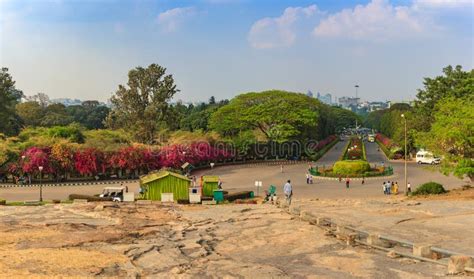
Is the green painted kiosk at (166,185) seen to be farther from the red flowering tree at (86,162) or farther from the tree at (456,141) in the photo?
the tree at (456,141)

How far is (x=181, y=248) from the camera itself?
20.6m

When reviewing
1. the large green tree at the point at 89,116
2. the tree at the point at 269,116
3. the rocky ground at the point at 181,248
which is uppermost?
the large green tree at the point at 89,116

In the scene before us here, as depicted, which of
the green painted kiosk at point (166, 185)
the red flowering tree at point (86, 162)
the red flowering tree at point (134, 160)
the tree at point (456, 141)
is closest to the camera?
the tree at point (456, 141)

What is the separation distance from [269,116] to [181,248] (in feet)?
198

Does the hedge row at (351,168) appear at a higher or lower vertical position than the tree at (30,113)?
lower

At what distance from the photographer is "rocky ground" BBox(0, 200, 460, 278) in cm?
1667

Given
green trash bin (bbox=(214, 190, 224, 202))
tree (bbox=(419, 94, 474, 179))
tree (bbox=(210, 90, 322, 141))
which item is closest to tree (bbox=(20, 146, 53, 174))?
green trash bin (bbox=(214, 190, 224, 202))

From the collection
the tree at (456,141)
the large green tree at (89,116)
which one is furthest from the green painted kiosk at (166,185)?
the large green tree at (89,116)

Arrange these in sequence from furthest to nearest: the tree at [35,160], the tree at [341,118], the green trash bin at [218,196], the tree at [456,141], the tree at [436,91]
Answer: the tree at [341,118], the tree at [436,91], the tree at [35,160], the green trash bin at [218,196], the tree at [456,141]

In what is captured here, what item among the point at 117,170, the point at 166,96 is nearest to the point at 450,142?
the point at 117,170

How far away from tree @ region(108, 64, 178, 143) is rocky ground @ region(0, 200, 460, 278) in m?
46.4

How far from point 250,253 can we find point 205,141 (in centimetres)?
5234

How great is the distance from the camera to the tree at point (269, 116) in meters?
79.8

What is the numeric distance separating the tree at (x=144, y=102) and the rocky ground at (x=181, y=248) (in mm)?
46405
